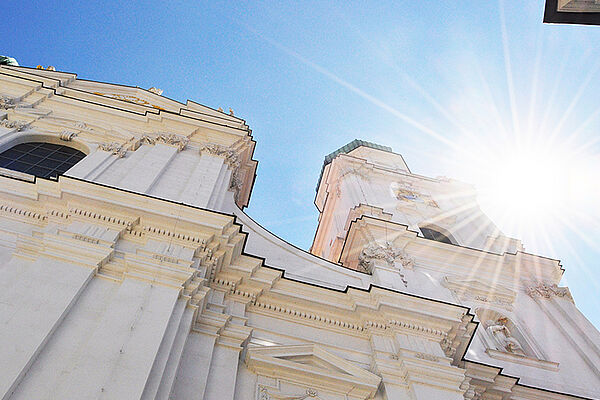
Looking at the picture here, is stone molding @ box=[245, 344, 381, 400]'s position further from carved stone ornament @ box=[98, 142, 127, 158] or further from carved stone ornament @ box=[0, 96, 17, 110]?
carved stone ornament @ box=[0, 96, 17, 110]

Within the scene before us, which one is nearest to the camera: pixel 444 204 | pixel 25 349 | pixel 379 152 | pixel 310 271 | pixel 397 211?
pixel 25 349

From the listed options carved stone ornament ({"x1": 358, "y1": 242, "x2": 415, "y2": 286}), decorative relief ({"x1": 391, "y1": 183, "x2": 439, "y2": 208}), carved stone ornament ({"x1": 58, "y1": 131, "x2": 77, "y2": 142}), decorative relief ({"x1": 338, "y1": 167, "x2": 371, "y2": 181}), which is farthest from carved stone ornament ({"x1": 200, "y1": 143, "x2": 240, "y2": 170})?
decorative relief ({"x1": 338, "y1": 167, "x2": 371, "y2": 181})

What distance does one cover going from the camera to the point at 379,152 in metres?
32.2

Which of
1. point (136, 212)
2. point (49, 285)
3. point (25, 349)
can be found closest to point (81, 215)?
point (136, 212)

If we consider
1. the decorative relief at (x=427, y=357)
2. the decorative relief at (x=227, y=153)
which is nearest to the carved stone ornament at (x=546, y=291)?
the decorative relief at (x=427, y=357)

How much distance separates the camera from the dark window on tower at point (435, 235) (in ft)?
70.2

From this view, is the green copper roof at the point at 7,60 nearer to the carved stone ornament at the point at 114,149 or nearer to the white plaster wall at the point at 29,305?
the carved stone ornament at the point at 114,149

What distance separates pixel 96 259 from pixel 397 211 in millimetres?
15657

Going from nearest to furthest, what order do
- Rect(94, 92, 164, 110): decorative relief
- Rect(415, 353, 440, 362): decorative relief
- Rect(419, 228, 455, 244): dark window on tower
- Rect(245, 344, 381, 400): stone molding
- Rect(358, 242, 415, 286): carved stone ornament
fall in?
1. Rect(245, 344, 381, 400): stone molding
2. Rect(415, 353, 440, 362): decorative relief
3. Rect(358, 242, 415, 286): carved stone ornament
4. Rect(94, 92, 164, 110): decorative relief
5. Rect(419, 228, 455, 244): dark window on tower

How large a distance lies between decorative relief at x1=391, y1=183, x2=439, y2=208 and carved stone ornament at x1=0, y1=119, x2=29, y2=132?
15686 millimetres

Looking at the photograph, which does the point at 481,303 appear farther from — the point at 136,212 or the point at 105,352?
the point at 105,352

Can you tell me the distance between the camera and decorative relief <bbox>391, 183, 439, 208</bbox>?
950 inches

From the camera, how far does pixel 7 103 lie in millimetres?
16625

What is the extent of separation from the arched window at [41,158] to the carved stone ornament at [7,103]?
1798mm
